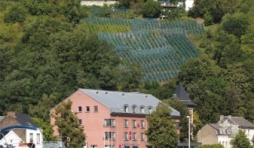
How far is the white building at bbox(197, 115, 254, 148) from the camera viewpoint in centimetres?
16025

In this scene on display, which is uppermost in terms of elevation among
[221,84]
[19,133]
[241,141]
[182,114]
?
[221,84]

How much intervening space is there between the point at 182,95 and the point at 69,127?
4542 centimetres

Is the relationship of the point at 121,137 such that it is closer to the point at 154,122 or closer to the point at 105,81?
the point at 154,122

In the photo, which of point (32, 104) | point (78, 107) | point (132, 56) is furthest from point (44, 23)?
point (78, 107)

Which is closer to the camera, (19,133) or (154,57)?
(19,133)

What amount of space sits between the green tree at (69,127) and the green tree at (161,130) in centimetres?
1055


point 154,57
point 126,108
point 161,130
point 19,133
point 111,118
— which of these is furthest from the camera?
point 154,57

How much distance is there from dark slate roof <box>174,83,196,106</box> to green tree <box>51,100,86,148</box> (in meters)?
41.2

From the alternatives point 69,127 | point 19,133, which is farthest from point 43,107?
point 69,127

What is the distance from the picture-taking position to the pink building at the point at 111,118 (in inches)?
5650

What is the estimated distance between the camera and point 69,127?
125 metres

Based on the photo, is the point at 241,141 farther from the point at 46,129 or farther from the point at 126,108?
the point at 46,129

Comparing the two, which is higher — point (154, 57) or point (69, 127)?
point (154, 57)

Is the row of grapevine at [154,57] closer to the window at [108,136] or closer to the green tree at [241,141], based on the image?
the green tree at [241,141]
